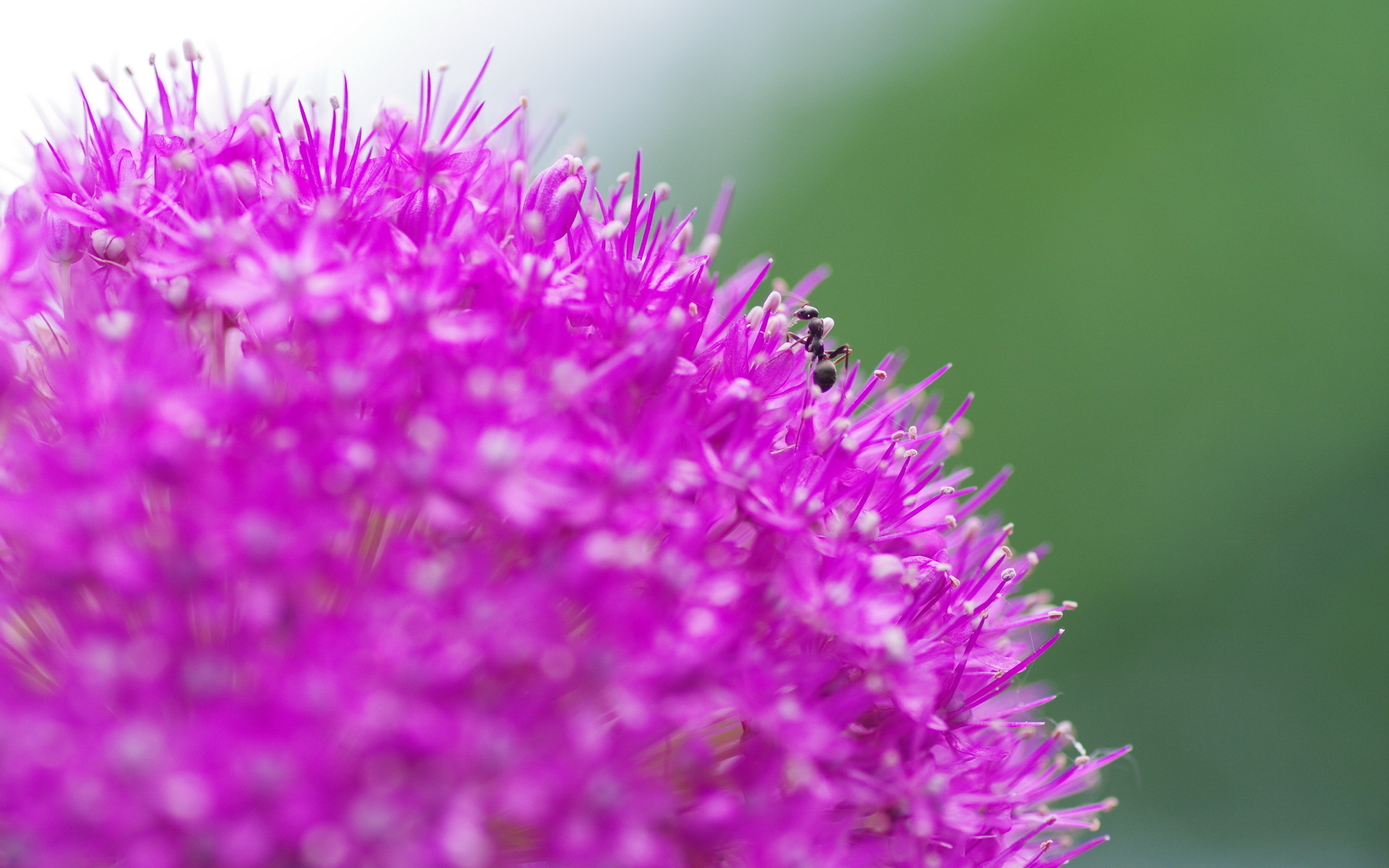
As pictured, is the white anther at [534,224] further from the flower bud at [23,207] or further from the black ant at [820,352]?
the flower bud at [23,207]

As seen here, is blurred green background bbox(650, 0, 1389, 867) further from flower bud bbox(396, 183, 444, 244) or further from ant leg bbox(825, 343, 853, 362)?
flower bud bbox(396, 183, 444, 244)

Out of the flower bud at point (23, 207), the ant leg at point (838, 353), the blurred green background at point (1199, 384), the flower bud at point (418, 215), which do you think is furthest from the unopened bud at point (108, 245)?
the blurred green background at point (1199, 384)

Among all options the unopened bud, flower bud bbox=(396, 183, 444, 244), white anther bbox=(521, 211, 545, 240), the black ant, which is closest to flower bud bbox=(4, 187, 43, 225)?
the unopened bud

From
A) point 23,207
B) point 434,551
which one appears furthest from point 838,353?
point 23,207

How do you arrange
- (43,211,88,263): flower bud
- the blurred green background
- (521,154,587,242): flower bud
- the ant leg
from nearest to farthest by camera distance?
(43,211,88,263): flower bud
(521,154,587,242): flower bud
the ant leg
the blurred green background

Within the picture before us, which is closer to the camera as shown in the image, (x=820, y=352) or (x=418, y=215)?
(x=418, y=215)

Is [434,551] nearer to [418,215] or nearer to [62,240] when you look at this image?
[418,215]
